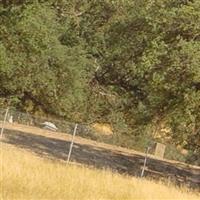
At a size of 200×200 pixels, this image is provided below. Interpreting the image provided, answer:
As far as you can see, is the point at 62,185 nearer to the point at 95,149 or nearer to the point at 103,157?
the point at 103,157

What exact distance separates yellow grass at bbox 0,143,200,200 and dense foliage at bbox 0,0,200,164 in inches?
205

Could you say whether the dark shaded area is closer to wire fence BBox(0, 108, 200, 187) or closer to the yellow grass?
wire fence BBox(0, 108, 200, 187)

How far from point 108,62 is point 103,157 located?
663 cm

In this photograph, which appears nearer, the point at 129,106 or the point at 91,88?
the point at 129,106

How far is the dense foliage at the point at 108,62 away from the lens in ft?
77.3

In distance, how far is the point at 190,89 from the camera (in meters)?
23.2

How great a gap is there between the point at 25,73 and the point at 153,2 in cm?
1497

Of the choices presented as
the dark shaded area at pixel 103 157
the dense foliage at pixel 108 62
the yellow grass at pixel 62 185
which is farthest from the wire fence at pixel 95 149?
the yellow grass at pixel 62 185

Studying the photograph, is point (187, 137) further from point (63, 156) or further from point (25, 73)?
point (25, 73)

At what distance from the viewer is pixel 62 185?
52.7 feet

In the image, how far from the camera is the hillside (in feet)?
105

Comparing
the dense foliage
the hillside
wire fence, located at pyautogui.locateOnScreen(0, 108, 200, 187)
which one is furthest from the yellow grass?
the hillside

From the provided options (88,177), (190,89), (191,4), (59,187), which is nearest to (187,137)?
(190,89)

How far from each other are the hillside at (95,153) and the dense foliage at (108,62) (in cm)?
192
